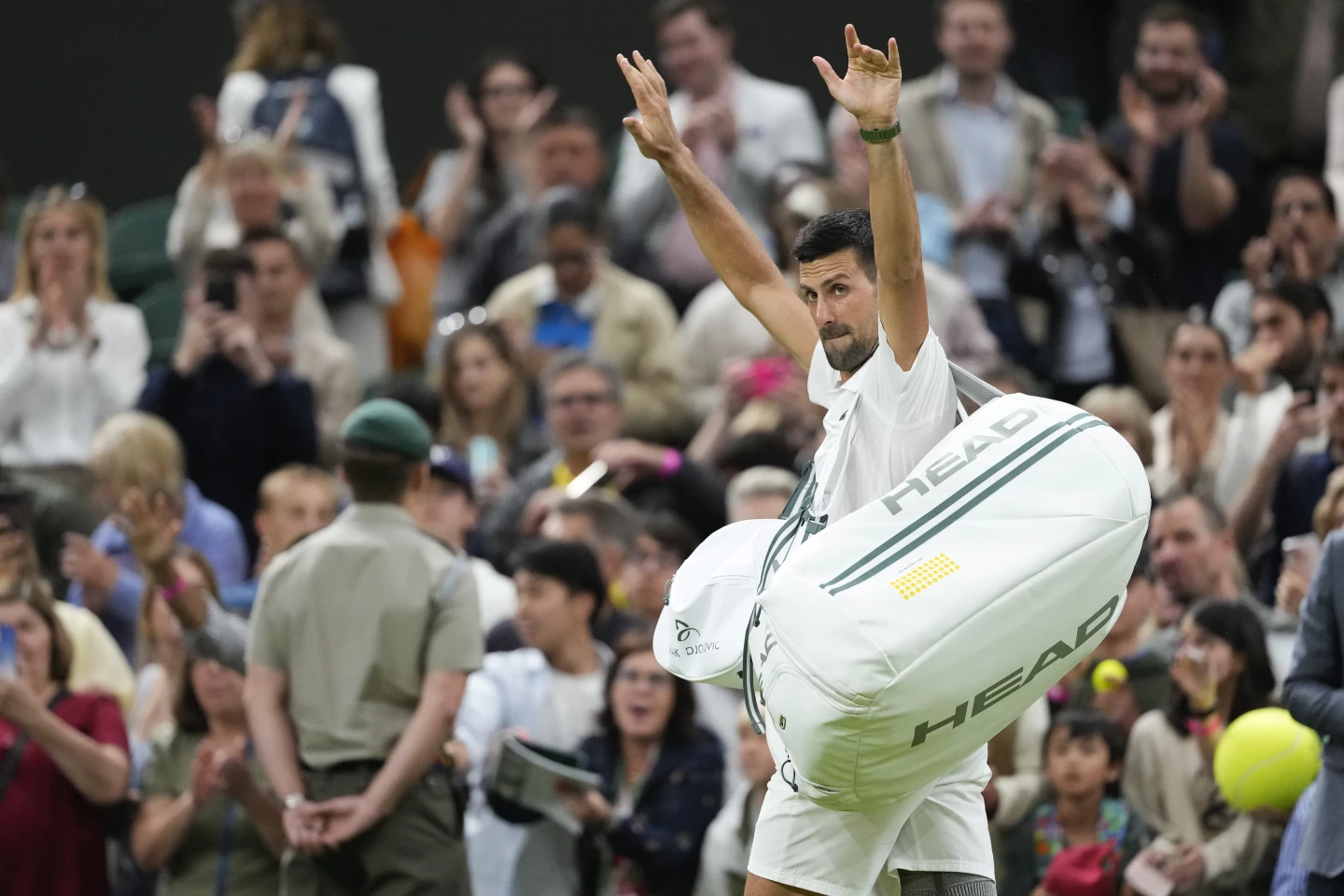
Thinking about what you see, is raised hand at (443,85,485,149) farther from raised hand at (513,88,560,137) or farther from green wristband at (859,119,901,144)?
green wristband at (859,119,901,144)

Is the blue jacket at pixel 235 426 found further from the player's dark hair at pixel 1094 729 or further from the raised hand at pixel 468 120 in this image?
the player's dark hair at pixel 1094 729

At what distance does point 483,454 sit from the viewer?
29.1 ft

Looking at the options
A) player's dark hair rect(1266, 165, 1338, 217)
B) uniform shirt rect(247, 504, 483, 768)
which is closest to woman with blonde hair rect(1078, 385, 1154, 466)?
player's dark hair rect(1266, 165, 1338, 217)

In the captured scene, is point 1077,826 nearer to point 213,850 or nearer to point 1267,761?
point 1267,761

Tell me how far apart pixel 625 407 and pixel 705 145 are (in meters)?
1.41

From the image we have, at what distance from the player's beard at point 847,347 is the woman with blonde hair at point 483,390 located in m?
4.57

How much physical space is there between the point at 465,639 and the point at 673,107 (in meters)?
5.11

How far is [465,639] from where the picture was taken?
5.96 m

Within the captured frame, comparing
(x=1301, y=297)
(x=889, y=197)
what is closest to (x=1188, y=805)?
(x=1301, y=297)

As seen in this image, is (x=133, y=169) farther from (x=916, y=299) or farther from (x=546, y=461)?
(x=916, y=299)

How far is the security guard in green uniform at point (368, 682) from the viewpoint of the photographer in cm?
592

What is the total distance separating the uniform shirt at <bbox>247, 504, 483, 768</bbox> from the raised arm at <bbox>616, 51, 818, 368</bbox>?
1.34 m

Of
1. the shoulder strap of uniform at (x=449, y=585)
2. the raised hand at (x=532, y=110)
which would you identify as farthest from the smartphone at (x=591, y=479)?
the raised hand at (x=532, y=110)

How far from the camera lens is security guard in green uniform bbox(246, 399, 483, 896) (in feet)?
19.4
